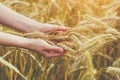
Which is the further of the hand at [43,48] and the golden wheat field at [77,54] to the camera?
the hand at [43,48]

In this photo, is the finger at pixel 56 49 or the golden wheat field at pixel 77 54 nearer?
the golden wheat field at pixel 77 54

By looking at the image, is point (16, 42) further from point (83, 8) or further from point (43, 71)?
point (83, 8)

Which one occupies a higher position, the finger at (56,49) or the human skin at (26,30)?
the human skin at (26,30)

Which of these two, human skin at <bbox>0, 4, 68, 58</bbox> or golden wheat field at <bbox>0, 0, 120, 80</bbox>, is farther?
human skin at <bbox>0, 4, 68, 58</bbox>

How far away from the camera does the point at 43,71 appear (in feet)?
4.48

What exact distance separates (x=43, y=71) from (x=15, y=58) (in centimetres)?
11

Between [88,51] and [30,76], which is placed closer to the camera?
[88,51]

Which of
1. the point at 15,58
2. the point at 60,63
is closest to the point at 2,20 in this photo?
the point at 15,58

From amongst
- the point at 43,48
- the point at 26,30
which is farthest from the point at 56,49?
the point at 26,30

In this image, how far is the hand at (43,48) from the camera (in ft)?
4.27

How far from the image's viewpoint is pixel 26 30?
5.08ft

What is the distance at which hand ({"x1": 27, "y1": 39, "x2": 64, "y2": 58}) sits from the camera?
4.27 ft

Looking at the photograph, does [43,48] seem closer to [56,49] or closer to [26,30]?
[56,49]

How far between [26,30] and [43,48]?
25 cm
